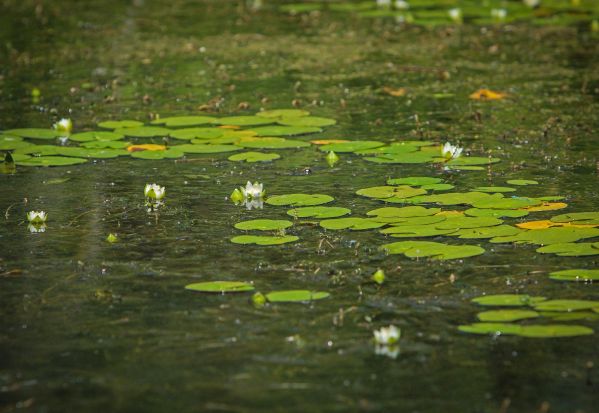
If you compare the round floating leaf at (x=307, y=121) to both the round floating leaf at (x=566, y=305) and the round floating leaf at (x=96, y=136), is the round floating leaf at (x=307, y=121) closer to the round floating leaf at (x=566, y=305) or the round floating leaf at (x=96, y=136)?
the round floating leaf at (x=96, y=136)

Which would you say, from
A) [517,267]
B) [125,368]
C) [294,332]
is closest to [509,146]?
[517,267]

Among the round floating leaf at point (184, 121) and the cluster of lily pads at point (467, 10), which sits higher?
the cluster of lily pads at point (467, 10)

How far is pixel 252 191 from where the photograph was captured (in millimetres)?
5617

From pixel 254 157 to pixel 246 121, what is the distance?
2.85ft

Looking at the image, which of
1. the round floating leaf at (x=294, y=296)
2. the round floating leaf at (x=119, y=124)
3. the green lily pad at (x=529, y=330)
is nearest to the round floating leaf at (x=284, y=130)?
the round floating leaf at (x=119, y=124)

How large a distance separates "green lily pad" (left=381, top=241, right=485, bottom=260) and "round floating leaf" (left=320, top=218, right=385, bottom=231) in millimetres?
278

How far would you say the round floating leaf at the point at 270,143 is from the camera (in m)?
6.78

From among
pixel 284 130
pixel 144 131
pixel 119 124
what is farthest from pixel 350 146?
pixel 119 124

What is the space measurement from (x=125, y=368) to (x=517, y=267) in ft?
5.51

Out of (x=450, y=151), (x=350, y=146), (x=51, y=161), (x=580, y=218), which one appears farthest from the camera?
(x=350, y=146)

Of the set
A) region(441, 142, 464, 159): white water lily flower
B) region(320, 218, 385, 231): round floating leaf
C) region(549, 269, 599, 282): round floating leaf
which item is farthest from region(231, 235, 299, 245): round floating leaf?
region(441, 142, 464, 159): white water lily flower

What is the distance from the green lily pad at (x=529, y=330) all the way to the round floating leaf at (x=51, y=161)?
3200 mm

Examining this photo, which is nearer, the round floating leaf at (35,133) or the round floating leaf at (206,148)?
the round floating leaf at (206,148)

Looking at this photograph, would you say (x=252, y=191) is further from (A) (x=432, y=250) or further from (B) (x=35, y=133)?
(B) (x=35, y=133)
